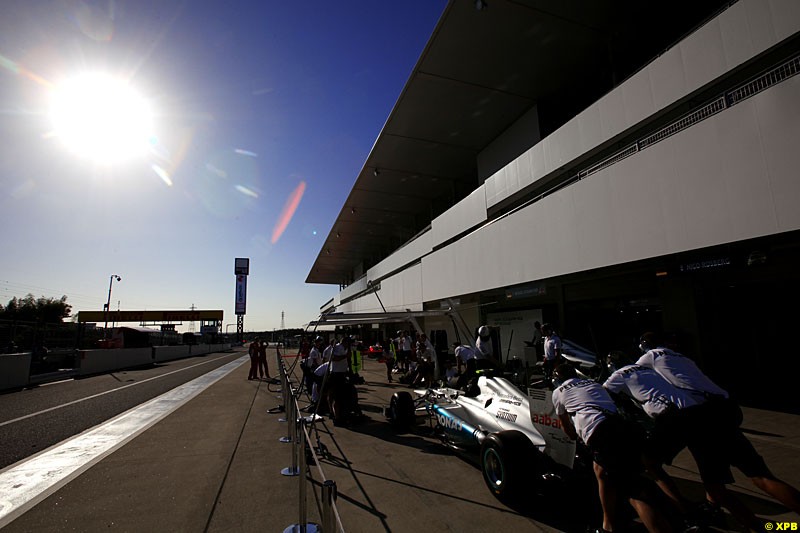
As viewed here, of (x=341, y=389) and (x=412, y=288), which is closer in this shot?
(x=341, y=389)

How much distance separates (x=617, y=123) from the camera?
8844 millimetres

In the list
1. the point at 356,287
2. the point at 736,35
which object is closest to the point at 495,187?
the point at 736,35

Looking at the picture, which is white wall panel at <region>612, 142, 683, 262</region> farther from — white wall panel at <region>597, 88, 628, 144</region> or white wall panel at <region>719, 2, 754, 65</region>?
white wall panel at <region>719, 2, 754, 65</region>

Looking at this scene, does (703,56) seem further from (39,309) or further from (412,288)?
(39,309)

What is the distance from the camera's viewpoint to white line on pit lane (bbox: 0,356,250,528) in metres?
4.17

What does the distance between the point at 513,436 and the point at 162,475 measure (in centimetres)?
436

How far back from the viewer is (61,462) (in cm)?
542

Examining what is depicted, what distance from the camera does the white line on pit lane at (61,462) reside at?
4168mm

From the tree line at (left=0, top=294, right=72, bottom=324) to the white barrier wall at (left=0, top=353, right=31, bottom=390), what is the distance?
5326 cm

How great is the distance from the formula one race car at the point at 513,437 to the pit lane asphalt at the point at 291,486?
29 centimetres

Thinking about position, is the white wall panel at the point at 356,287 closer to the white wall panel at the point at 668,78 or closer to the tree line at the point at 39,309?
the white wall panel at the point at 668,78

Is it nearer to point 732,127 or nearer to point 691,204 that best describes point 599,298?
point 691,204

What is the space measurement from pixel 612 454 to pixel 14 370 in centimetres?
1984

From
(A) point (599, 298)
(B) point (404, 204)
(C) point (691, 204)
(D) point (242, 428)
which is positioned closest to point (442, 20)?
(C) point (691, 204)
